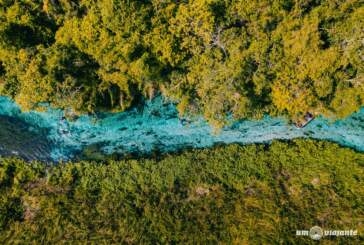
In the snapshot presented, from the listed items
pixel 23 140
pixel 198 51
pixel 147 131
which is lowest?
pixel 23 140

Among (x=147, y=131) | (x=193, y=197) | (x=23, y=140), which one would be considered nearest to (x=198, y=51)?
(x=147, y=131)

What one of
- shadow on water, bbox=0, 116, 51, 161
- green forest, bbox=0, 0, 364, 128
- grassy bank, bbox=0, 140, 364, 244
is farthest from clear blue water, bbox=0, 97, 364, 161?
green forest, bbox=0, 0, 364, 128

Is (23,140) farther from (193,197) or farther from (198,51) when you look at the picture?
(198,51)

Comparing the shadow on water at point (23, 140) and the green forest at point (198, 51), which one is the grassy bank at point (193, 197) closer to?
the shadow on water at point (23, 140)

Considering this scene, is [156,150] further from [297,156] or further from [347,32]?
[347,32]

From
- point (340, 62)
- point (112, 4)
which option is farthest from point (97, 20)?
point (340, 62)

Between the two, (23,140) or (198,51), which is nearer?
(198,51)

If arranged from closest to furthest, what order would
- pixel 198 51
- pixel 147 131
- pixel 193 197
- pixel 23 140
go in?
pixel 198 51 < pixel 193 197 < pixel 23 140 < pixel 147 131

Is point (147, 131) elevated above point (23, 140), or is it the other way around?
point (147, 131)
